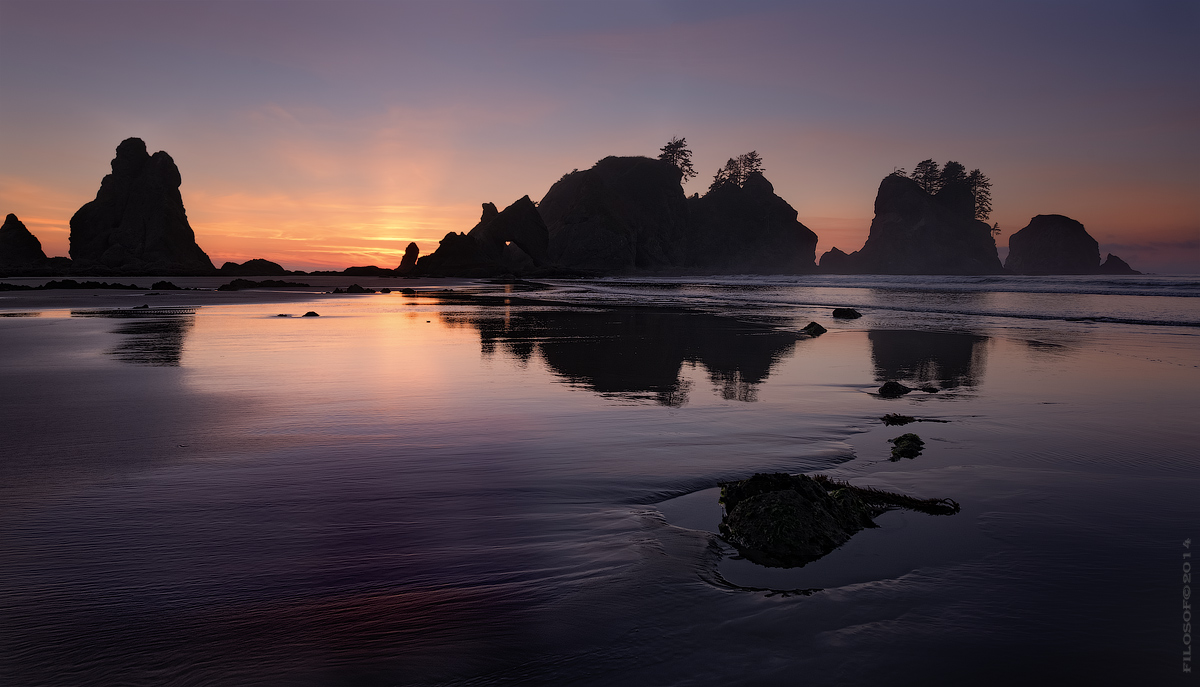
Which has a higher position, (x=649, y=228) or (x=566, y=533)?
(x=649, y=228)

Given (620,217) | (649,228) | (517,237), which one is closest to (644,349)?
(517,237)

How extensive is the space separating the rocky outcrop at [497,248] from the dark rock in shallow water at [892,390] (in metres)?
121

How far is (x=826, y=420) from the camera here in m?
7.52

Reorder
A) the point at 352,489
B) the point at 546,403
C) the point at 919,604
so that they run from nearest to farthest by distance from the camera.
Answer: the point at 919,604, the point at 352,489, the point at 546,403

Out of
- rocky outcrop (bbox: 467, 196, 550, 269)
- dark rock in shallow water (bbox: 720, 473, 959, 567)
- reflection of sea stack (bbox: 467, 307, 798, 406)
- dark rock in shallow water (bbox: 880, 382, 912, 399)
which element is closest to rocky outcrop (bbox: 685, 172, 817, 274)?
rocky outcrop (bbox: 467, 196, 550, 269)

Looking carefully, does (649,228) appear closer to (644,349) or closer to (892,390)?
(644,349)

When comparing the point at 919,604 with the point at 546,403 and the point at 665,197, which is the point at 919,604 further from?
the point at 665,197

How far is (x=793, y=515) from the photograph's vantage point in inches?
156

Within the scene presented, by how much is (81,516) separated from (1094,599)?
249 inches

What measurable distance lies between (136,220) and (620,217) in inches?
4824

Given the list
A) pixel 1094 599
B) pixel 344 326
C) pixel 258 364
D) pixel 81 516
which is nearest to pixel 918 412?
pixel 1094 599

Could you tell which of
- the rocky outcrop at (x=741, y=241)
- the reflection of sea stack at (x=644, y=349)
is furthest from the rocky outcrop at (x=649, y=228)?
the reflection of sea stack at (x=644, y=349)

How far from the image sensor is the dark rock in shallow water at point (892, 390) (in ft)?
29.2

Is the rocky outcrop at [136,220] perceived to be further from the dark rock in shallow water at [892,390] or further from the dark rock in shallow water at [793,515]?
the dark rock in shallow water at [793,515]
